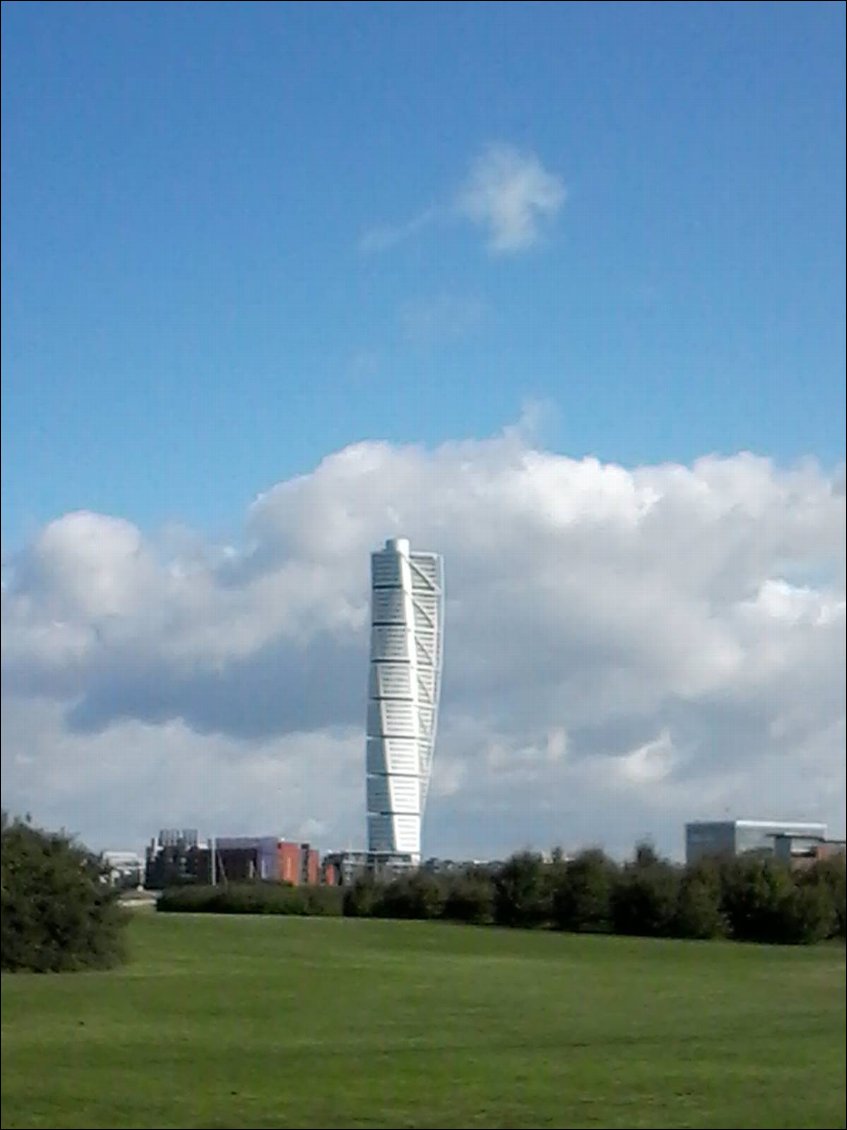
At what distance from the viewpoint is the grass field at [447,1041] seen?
1210 cm

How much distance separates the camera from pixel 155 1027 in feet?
46.2

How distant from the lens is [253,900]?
2098 cm

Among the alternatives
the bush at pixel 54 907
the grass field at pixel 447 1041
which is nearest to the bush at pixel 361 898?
the grass field at pixel 447 1041

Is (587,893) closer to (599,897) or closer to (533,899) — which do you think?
(599,897)

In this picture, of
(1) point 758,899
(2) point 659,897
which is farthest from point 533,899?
(1) point 758,899

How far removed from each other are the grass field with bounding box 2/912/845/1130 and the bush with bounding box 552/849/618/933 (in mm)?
268

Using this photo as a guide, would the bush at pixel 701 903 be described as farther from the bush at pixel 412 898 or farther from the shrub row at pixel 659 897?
the bush at pixel 412 898

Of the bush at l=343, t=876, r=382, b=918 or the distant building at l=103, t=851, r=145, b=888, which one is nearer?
the distant building at l=103, t=851, r=145, b=888

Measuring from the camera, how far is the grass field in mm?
12102

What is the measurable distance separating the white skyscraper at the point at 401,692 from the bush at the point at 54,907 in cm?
933

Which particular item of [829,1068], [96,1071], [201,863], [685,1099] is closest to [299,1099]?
[96,1071]

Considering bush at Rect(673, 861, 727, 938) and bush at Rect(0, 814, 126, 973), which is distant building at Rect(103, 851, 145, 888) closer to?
bush at Rect(0, 814, 126, 973)

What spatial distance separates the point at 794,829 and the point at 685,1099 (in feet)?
12.8

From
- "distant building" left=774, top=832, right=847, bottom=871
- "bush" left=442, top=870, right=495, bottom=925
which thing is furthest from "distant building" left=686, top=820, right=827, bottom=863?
"bush" left=442, top=870, right=495, bottom=925
